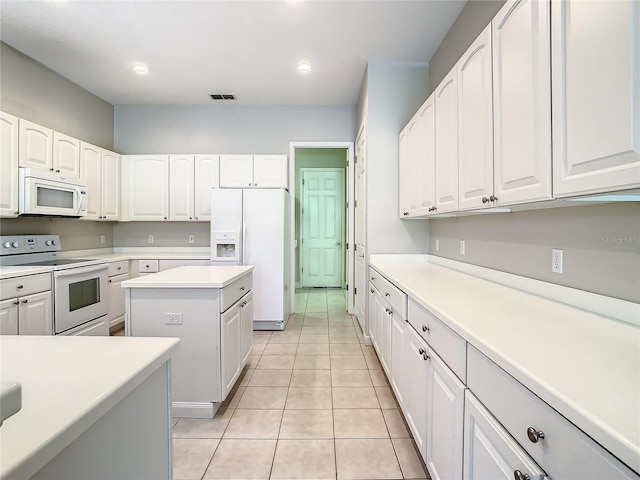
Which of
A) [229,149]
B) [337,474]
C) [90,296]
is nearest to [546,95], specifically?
[337,474]

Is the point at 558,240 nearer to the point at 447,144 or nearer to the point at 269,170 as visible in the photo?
the point at 447,144

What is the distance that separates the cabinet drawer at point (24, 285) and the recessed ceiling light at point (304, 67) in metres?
3.03

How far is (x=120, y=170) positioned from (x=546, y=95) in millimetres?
4702

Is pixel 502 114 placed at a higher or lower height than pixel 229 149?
lower

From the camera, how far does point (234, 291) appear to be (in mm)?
2264

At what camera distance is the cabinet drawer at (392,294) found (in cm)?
183

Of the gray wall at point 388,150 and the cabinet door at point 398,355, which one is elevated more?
the gray wall at point 388,150

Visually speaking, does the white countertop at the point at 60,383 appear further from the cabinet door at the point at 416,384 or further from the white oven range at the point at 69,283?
the white oven range at the point at 69,283

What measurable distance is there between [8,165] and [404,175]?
136 inches

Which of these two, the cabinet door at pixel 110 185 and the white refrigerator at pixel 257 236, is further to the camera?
the cabinet door at pixel 110 185

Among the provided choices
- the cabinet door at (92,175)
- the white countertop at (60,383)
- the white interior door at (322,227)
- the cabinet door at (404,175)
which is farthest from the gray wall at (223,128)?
the white countertop at (60,383)

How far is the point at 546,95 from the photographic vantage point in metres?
1.13

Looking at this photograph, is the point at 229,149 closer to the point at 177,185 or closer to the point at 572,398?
the point at 177,185

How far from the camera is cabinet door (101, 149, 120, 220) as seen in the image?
397cm
